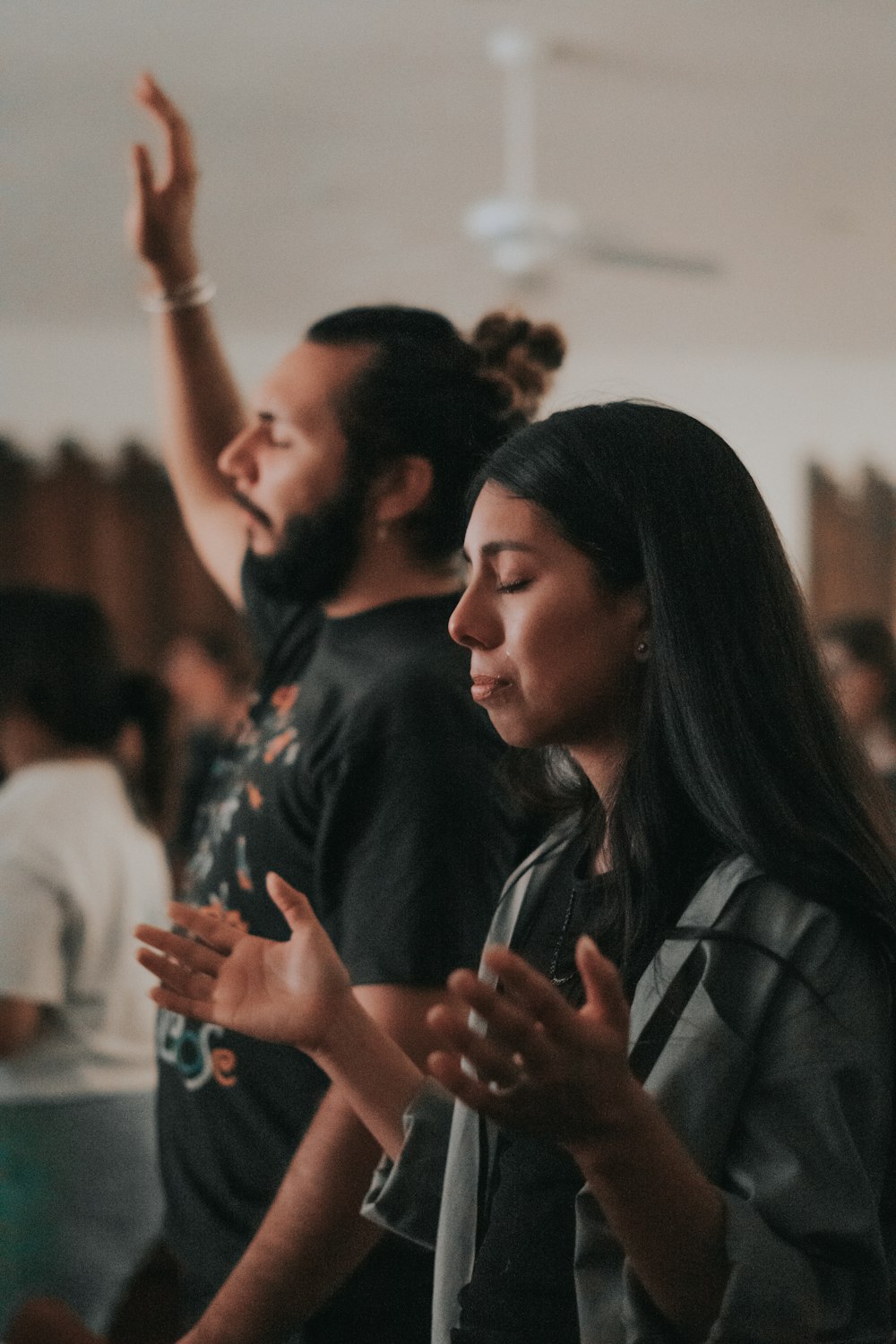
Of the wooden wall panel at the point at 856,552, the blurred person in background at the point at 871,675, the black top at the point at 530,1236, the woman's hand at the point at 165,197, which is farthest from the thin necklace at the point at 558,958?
the wooden wall panel at the point at 856,552

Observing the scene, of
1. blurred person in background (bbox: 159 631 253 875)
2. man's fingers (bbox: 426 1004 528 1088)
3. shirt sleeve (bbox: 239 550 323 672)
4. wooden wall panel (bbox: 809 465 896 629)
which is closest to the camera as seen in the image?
man's fingers (bbox: 426 1004 528 1088)

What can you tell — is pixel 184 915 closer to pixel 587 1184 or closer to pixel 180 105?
pixel 587 1184

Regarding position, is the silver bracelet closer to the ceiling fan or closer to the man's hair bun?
the man's hair bun

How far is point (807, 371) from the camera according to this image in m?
5.80

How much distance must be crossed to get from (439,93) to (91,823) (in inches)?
92.8

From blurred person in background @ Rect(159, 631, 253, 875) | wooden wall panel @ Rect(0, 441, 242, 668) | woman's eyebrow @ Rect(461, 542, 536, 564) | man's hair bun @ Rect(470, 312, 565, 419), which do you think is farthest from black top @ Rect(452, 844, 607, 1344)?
wooden wall panel @ Rect(0, 441, 242, 668)

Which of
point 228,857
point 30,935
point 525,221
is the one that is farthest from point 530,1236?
point 525,221

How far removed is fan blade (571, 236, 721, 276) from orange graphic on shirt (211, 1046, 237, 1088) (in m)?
2.75

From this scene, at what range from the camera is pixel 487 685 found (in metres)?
0.90

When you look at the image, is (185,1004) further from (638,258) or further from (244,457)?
(638,258)

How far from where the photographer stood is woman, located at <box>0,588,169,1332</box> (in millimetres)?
1593

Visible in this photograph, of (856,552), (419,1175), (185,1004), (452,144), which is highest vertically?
(452,144)

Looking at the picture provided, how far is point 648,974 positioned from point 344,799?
0.37 meters

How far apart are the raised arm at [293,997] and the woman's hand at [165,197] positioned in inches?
30.4
